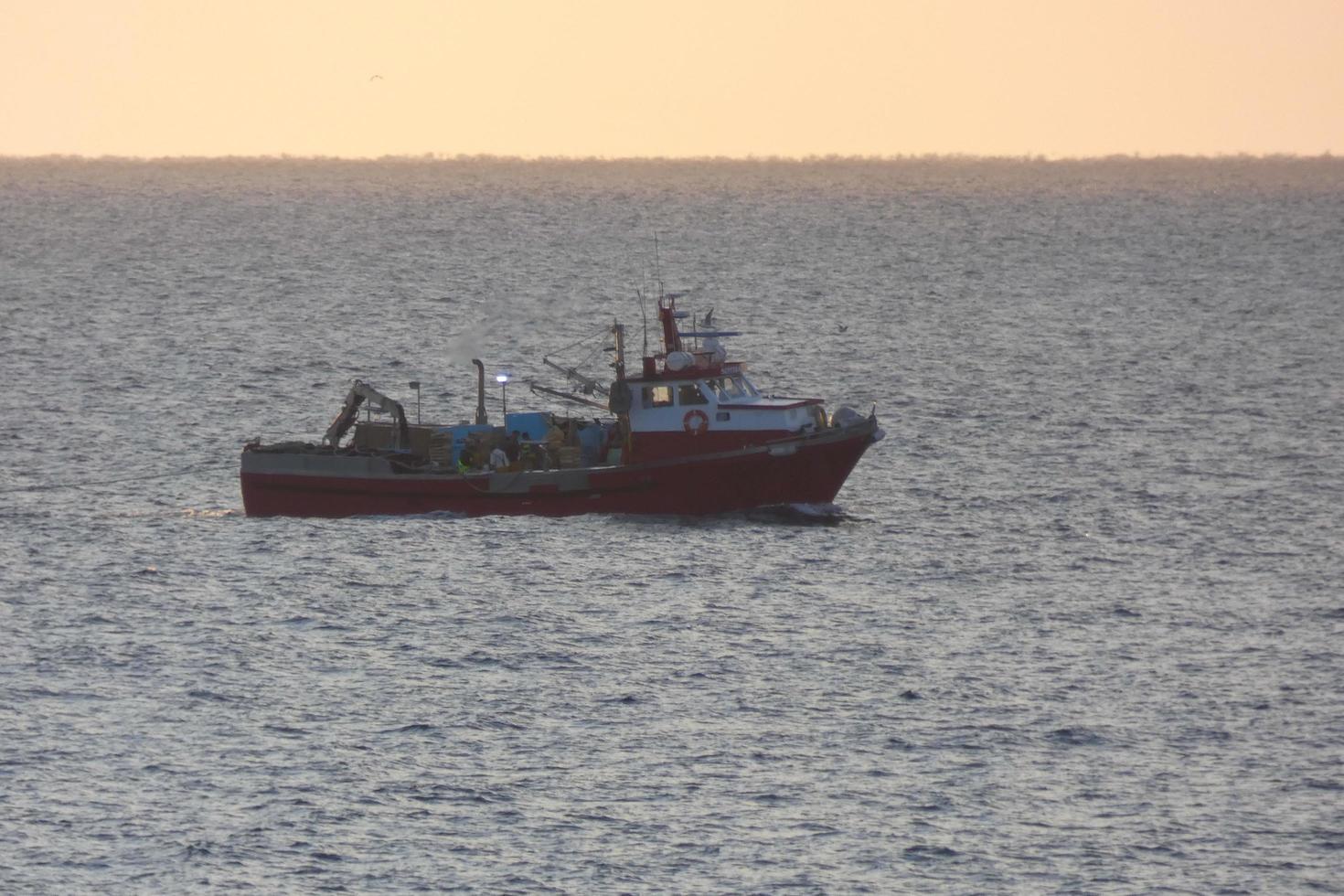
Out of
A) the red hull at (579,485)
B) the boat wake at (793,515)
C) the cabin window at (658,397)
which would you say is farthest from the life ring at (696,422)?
the boat wake at (793,515)

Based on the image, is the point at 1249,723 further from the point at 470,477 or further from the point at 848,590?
the point at 470,477

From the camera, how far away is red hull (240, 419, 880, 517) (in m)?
60.3

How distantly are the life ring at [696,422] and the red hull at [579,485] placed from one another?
95 centimetres

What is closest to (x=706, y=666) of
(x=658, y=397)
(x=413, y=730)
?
(x=413, y=730)

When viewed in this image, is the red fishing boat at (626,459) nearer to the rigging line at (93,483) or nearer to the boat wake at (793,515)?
the boat wake at (793,515)

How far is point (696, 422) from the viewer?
60.8m

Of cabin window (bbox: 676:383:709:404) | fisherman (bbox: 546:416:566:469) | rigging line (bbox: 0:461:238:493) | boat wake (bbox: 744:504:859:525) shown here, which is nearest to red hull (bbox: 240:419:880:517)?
boat wake (bbox: 744:504:859:525)

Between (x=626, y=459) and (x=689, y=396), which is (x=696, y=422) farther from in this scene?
(x=626, y=459)

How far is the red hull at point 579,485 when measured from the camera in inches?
2375

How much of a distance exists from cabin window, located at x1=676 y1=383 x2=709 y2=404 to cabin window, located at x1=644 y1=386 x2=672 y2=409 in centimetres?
23

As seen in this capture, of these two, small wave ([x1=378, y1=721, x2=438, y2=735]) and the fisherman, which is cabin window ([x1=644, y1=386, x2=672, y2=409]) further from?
small wave ([x1=378, y1=721, x2=438, y2=735])

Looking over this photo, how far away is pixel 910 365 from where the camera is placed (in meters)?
104

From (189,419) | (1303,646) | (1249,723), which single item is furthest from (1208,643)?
(189,419)

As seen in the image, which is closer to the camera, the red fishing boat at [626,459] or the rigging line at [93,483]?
the red fishing boat at [626,459]
